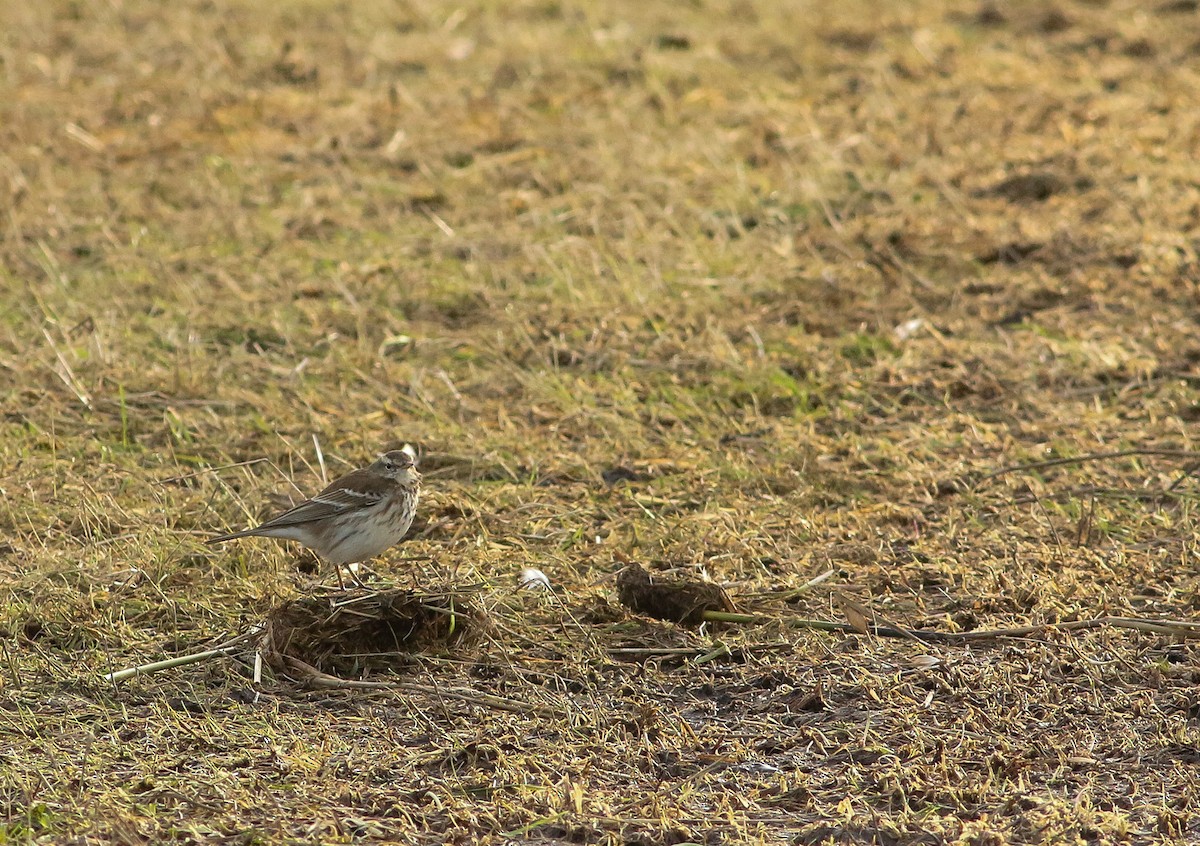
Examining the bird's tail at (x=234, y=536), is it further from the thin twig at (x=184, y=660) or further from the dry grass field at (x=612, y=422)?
the thin twig at (x=184, y=660)

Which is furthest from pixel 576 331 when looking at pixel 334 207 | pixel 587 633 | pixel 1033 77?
pixel 1033 77

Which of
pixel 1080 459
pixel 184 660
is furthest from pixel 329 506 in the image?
pixel 1080 459

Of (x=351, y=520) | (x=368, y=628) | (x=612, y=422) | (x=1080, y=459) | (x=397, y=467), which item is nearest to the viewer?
(x=368, y=628)

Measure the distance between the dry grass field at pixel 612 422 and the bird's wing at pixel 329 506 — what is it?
259 millimetres

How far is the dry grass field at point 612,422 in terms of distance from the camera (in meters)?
4.84

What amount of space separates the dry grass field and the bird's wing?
0.26 meters

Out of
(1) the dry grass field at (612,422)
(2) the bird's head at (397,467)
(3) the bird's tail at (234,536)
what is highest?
(2) the bird's head at (397,467)

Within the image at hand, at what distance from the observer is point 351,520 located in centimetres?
593

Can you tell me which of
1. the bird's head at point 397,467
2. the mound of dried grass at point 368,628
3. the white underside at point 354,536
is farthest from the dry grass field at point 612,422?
the bird's head at point 397,467

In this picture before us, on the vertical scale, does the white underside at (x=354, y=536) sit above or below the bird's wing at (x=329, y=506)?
below

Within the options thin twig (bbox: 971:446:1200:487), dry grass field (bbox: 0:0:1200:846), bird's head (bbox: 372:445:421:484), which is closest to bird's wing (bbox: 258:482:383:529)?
bird's head (bbox: 372:445:421:484)

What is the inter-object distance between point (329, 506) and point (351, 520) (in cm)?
14

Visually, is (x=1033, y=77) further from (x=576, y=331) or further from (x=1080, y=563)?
(x=1080, y=563)

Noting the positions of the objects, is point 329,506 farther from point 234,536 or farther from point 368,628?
point 368,628
